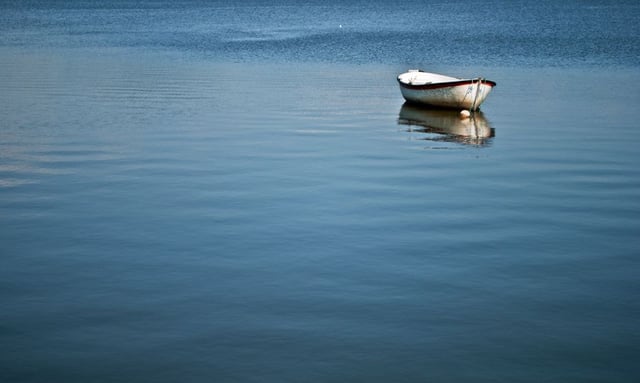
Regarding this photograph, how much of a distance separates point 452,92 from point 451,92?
0.14 feet

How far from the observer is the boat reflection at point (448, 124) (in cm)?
2405

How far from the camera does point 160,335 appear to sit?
9.94 metres

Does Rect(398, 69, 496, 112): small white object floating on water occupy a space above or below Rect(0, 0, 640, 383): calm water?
above

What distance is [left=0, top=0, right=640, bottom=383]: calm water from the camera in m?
9.52

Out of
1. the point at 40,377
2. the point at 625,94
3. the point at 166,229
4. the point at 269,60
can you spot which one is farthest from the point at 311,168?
the point at 269,60

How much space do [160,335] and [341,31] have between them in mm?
67500

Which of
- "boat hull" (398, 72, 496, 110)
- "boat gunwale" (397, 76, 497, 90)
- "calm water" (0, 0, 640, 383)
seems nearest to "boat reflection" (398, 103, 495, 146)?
"calm water" (0, 0, 640, 383)

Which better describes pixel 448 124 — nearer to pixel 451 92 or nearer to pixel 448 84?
pixel 451 92

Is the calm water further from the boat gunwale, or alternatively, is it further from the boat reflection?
the boat gunwale

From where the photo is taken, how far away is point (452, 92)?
28297 millimetres

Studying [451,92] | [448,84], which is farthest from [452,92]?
[448,84]

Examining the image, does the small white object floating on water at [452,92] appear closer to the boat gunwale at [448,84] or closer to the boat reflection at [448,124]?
the boat gunwale at [448,84]

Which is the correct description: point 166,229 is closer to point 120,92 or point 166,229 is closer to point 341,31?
point 120,92

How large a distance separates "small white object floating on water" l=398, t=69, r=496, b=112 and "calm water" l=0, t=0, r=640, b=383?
0.52 m
